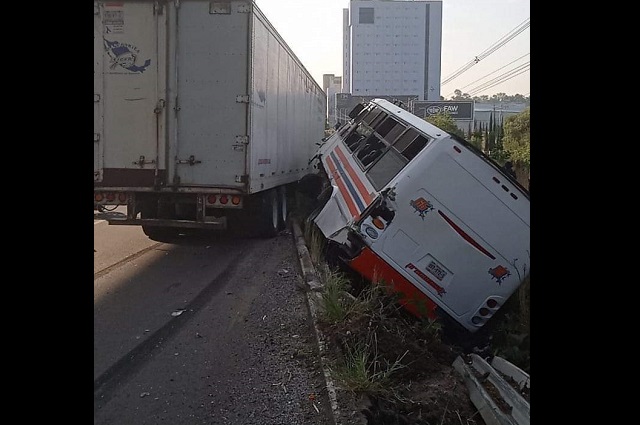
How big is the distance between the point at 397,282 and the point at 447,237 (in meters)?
0.71

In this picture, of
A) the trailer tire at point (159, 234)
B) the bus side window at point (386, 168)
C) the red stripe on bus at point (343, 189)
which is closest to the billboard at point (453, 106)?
the red stripe on bus at point (343, 189)

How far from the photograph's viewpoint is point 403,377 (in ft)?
17.1

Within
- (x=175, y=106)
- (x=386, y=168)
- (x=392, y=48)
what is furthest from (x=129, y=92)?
(x=392, y=48)

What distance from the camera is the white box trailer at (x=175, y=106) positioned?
9227 mm

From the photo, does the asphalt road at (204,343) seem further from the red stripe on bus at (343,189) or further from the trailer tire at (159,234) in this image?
the trailer tire at (159,234)

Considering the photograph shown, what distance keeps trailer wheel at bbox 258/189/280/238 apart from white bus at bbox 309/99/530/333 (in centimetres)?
487

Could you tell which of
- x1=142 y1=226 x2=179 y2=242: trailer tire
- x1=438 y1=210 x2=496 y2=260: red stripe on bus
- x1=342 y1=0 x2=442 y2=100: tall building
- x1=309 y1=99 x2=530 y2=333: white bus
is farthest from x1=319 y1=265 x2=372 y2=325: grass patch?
x1=342 y1=0 x2=442 y2=100: tall building

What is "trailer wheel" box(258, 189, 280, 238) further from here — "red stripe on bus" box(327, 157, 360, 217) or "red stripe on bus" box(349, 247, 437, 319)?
"red stripe on bus" box(349, 247, 437, 319)

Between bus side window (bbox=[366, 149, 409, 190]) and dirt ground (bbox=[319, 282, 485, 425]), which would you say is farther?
bus side window (bbox=[366, 149, 409, 190])

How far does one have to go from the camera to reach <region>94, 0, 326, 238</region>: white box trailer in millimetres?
9227
